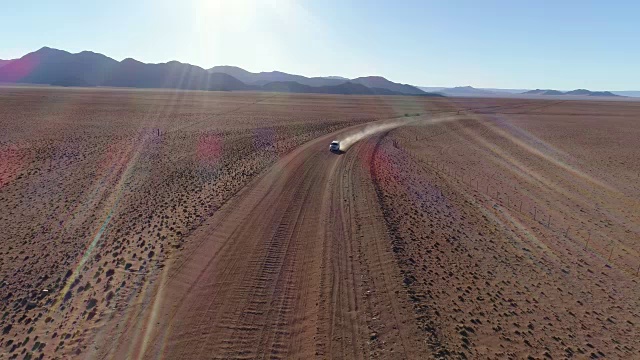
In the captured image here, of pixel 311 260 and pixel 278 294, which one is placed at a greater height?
pixel 311 260

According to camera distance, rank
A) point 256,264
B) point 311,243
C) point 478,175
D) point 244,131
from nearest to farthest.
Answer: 1. point 256,264
2. point 311,243
3. point 478,175
4. point 244,131

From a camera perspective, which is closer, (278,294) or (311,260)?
(278,294)

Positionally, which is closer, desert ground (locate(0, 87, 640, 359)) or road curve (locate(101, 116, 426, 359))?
road curve (locate(101, 116, 426, 359))

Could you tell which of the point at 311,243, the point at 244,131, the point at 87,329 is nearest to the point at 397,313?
the point at 311,243

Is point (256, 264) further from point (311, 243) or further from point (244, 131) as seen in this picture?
point (244, 131)
